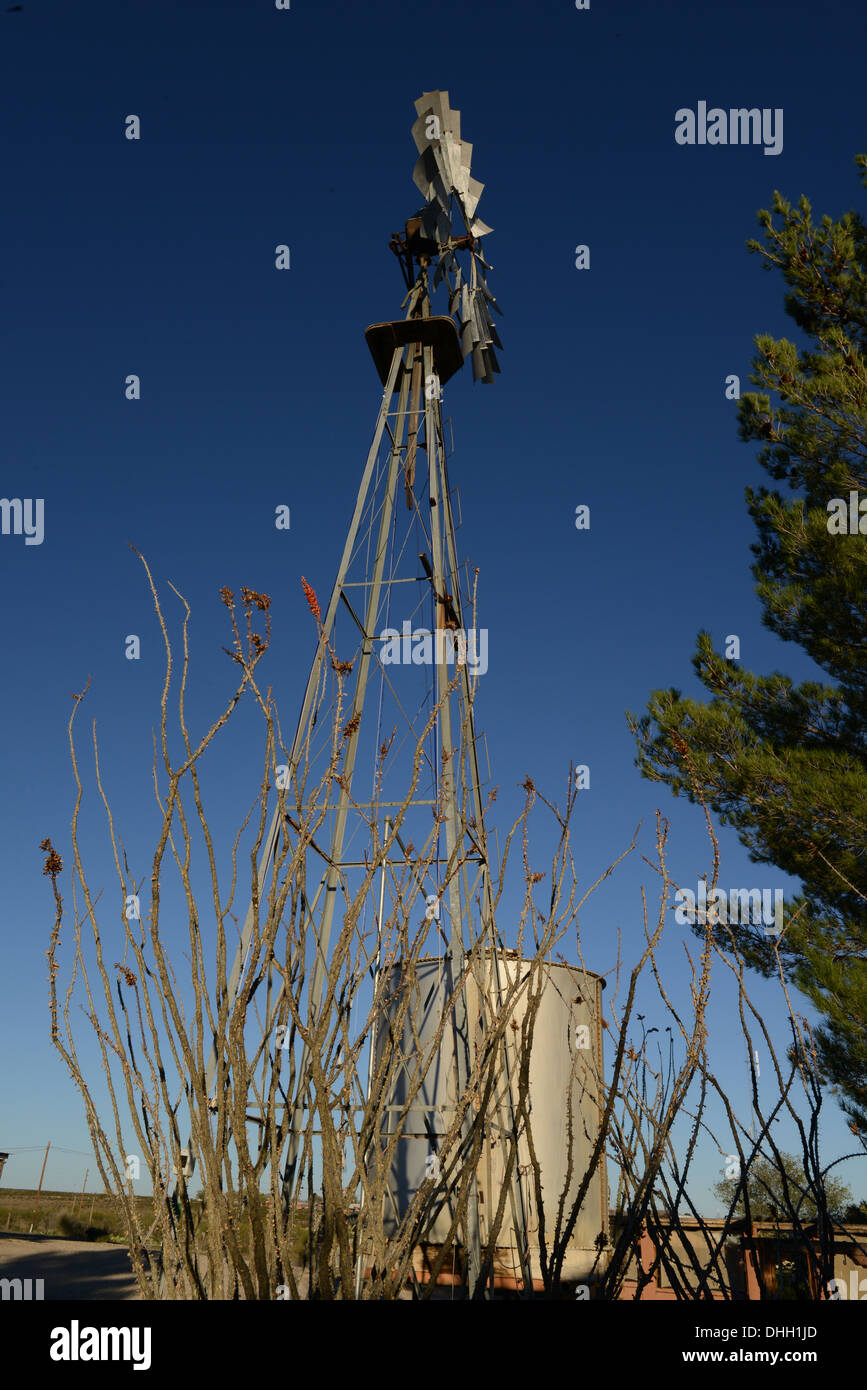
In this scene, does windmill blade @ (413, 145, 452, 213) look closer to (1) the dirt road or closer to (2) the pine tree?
(2) the pine tree

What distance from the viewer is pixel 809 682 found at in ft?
35.4

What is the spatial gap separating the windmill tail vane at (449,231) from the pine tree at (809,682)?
360cm

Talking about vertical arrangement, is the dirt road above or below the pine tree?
below

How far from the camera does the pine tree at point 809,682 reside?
951 cm

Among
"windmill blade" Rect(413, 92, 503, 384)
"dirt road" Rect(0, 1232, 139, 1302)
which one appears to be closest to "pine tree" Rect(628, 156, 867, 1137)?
"windmill blade" Rect(413, 92, 503, 384)

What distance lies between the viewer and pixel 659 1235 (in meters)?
2.08

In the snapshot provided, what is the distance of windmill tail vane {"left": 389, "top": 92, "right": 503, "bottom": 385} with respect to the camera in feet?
32.1

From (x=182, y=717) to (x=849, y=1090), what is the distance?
9.05 m

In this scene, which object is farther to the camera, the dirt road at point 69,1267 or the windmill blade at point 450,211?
the dirt road at point 69,1267

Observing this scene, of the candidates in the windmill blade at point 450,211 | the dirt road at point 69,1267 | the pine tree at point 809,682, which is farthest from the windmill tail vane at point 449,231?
the dirt road at point 69,1267

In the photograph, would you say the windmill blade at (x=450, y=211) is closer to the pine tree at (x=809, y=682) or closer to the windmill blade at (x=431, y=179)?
the windmill blade at (x=431, y=179)

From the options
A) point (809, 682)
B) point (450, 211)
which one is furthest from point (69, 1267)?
point (450, 211)

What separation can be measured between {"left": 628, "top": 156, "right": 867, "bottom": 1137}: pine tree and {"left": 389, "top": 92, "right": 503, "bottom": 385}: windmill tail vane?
3.60 metres
